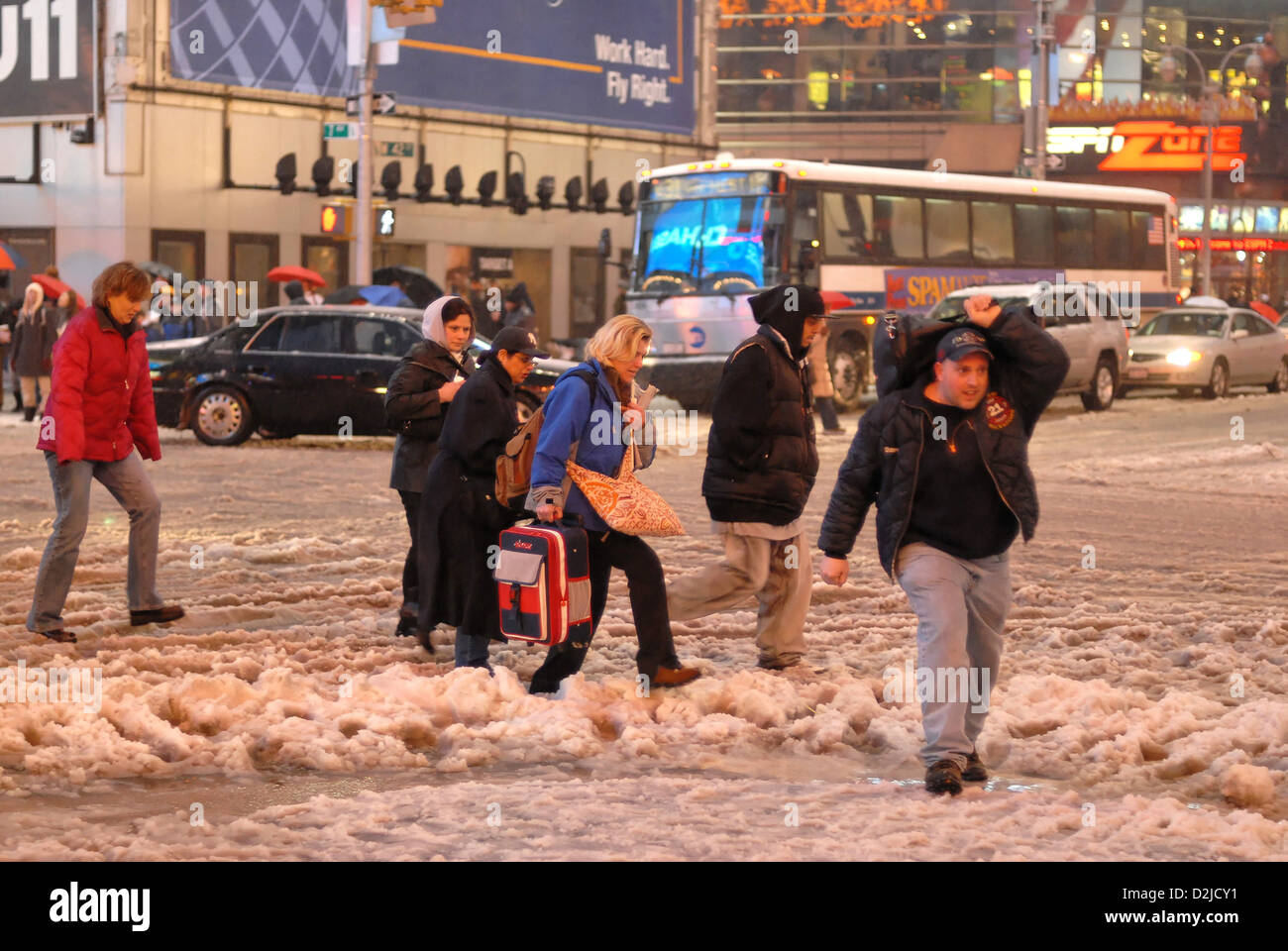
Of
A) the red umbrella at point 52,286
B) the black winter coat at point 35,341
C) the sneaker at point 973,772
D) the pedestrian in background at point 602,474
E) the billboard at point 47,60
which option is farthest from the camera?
the billboard at point 47,60

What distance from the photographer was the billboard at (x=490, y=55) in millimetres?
34031

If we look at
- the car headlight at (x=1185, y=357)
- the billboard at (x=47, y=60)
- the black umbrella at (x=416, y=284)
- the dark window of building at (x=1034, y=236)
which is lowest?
the car headlight at (x=1185, y=357)

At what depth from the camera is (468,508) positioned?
27.1 ft

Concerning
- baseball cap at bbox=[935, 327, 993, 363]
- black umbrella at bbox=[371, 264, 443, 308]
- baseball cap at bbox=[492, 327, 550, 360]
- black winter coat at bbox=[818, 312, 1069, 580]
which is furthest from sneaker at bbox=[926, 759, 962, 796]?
black umbrella at bbox=[371, 264, 443, 308]

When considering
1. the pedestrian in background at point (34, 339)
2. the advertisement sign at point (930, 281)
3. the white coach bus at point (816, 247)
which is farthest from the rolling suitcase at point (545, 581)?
the advertisement sign at point (930, 281)

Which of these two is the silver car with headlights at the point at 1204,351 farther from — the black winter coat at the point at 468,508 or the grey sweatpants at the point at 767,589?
the black winter coat at the point at 468,508

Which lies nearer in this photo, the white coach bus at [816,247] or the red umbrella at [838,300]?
the white coach bus at [816,247]

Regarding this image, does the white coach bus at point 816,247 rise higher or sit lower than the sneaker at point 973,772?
higher

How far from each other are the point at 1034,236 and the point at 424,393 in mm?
21854

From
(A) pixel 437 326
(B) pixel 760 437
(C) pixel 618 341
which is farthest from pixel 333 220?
(C) pixel 618 341

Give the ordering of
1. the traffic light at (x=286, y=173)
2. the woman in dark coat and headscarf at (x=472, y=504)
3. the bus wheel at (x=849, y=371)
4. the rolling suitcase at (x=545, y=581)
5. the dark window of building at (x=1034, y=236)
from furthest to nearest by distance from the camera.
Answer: the traffic light at (x=286, y=173)
the dark window of building at (x=1034, y=236)
the bus wheel at (x=849, y=371)
the woman in dark coat and headscarf at (x=472, y=504)
the rolling suitcase at (x=545, y=581)

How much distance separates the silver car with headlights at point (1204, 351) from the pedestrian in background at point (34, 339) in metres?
15.5
